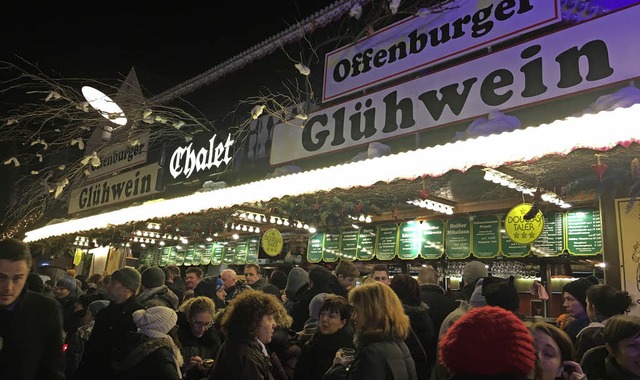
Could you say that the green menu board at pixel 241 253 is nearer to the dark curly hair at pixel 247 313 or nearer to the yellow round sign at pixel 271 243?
the yellow round sign at pixel 271 243

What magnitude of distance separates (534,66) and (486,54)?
1.90 feet

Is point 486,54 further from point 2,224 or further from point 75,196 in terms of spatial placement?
point 2,224

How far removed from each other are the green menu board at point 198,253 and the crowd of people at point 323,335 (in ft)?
26.0

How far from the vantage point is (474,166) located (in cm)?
404

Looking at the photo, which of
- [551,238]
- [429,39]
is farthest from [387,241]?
[429,39]

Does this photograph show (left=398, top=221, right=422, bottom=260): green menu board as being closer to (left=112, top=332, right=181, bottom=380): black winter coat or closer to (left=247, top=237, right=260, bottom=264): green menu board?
(left=247, top=237, right=260, bottom=264): green menu board

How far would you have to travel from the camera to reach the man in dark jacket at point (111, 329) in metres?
3.86

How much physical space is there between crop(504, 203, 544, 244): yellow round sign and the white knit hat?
5338 millimetres

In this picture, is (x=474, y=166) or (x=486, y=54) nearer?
(x=474, y=166)

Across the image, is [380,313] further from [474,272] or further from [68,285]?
[68,285]

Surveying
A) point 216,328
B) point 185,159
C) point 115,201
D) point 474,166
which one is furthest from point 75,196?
point 474,166

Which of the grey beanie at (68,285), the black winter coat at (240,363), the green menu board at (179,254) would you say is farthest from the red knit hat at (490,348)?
the green menu board at (179,254)

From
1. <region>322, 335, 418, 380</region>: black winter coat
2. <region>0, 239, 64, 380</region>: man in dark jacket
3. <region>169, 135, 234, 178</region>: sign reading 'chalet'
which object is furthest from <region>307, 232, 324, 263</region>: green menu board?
<region>0, 239, 64, 380</region>: man in dark jacket

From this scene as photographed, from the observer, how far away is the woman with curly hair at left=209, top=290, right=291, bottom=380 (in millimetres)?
3230
